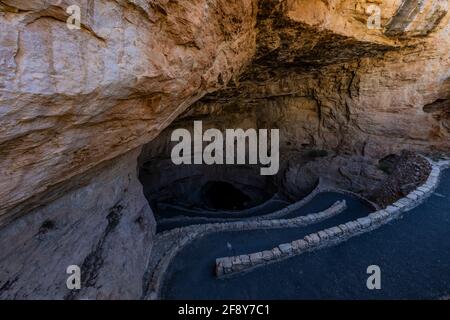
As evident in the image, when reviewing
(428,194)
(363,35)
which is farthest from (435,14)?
(428,194)

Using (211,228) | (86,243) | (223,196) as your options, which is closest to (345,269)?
(211,228)

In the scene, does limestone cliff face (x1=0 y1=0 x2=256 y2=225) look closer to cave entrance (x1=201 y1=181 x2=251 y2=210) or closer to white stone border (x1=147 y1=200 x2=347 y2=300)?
white stone border (x1=147 y1=200 x2=347 y2=300)

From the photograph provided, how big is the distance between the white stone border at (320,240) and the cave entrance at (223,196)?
976 cm

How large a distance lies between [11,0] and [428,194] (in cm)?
Result: 1078

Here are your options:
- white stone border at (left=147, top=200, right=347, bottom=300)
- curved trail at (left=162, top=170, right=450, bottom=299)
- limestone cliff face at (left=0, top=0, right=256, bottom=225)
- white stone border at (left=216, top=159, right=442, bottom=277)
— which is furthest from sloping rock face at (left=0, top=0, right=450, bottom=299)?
white stone border at (left=216, top=159, right=442, bottom=277)

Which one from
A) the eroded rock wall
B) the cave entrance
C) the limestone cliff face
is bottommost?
the cave entrance

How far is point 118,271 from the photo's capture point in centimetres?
512

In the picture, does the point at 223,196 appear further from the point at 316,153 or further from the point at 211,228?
the point at 211,228

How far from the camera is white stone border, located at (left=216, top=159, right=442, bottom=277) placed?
584cm

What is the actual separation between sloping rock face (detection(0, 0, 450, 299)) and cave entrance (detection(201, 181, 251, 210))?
22.7 feet

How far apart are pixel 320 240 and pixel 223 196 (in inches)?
432

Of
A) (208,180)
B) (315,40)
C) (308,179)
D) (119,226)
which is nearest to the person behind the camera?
(119,226)

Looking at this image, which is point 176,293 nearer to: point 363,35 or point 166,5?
point 166,5

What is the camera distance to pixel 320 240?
20.8 feet
